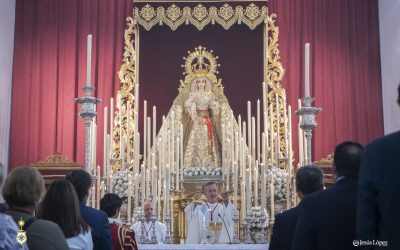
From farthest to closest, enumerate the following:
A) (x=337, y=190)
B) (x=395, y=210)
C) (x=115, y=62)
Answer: (x=115, y=62) → (x=337, y=190) → (x=395, y=210)

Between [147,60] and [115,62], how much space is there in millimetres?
479

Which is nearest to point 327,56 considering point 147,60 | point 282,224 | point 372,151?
point 147,60

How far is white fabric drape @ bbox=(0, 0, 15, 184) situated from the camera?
31.2 ft

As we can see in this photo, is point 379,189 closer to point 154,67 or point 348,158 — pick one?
point 348,158

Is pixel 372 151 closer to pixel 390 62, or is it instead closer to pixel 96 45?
pixel 390 62

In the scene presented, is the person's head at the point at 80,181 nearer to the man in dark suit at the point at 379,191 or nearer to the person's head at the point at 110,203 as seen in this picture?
the person's head at the point at 110,203

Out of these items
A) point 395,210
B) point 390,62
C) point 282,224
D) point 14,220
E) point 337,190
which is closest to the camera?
point 395,210

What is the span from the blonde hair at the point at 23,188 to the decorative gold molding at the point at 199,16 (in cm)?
739

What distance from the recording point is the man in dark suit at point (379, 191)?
2469 millimetres

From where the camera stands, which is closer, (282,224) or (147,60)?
(282,224)

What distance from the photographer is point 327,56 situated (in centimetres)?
988

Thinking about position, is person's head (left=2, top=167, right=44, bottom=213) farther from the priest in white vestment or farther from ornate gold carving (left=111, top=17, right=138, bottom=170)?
ornate gold carving (left=111, top=17, right=138, bottom=170)

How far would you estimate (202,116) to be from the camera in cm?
925

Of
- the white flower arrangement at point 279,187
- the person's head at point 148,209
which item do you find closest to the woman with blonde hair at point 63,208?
the person's head at point 148,209
